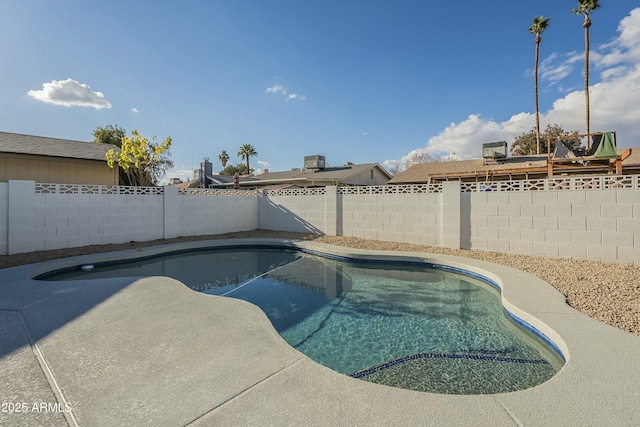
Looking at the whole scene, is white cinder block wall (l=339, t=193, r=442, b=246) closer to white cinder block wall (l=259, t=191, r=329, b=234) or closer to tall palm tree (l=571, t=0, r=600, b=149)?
white cinder block wall (l=259, t=191, r=329, b=234)

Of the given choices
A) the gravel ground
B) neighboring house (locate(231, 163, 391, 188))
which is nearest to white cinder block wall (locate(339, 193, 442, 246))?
the gravel ground

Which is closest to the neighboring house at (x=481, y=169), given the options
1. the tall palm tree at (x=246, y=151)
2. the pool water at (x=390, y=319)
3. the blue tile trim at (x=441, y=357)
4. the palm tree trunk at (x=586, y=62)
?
the palm tree trunk at (x=586, y=62)

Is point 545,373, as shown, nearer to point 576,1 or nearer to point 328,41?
point 328,41

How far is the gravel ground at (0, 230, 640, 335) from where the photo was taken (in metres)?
4.09

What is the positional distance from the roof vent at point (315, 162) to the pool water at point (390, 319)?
16.8m

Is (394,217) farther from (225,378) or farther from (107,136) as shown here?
(107,136)

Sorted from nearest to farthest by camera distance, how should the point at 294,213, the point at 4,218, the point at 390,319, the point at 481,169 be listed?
the point at 390,319 → the point at 4,218 → the point at 294,213 → the point at 481,169

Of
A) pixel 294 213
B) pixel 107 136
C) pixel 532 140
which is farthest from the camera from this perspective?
pixel 532 140

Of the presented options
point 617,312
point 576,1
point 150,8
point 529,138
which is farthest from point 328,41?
point 529,138

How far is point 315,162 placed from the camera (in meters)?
24.9

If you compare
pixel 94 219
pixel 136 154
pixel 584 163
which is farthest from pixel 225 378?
pixel 136 154

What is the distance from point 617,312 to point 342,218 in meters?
8.38

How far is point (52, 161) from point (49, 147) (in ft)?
2.72

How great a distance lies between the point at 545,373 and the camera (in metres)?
3.18
